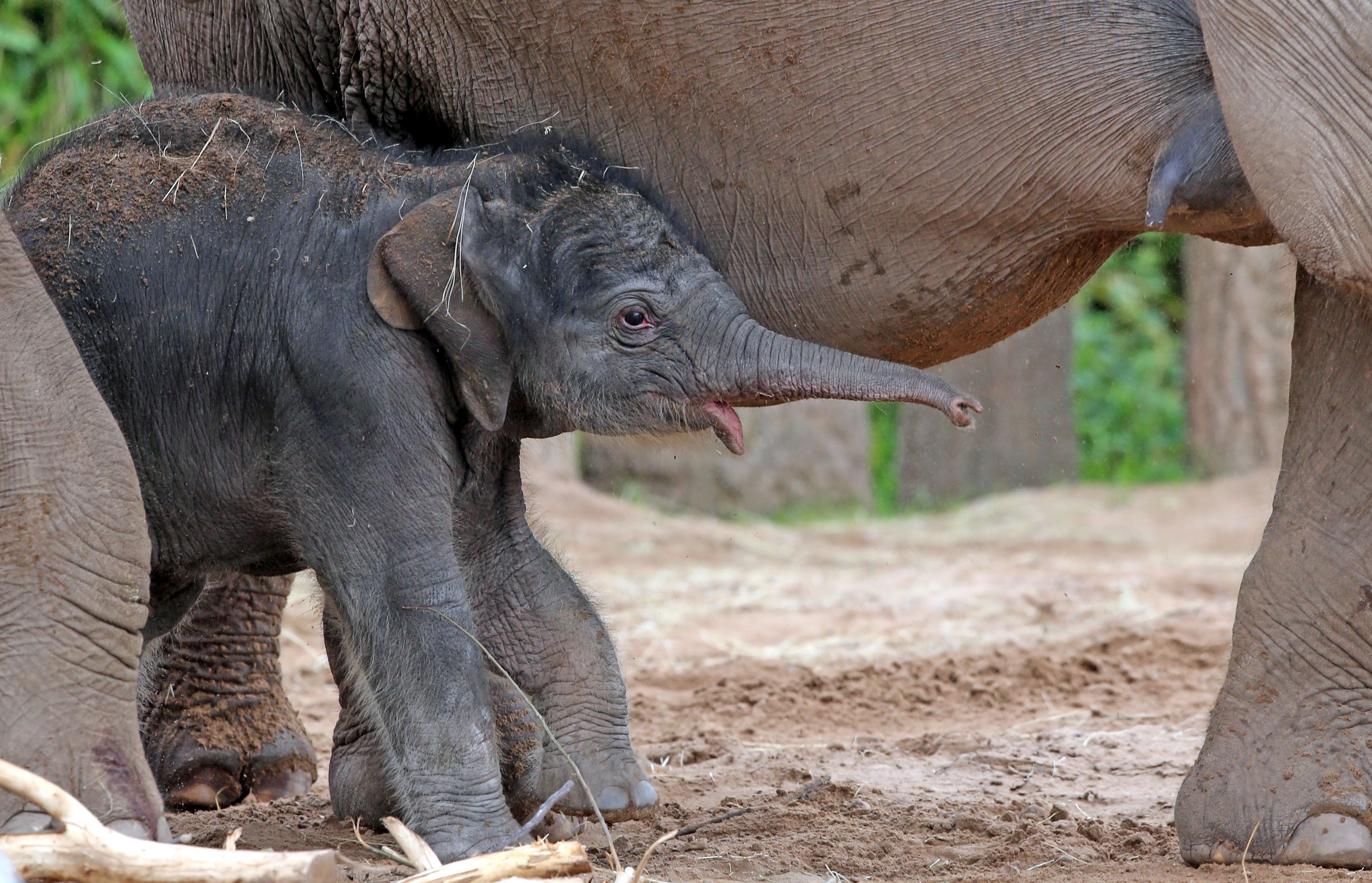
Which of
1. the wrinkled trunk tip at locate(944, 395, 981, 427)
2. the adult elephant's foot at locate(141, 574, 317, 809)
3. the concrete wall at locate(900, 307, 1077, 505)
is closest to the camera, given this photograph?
the wrinkled trunk tip at locate(944, 395, 981, 427)

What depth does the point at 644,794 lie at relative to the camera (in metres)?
3.41

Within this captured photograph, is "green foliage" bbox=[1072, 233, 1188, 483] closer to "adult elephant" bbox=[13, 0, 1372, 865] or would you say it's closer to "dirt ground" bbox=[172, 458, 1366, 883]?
"dirt ground" bbox=[172, 458, 1366, 883]

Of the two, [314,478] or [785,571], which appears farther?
[785,571]

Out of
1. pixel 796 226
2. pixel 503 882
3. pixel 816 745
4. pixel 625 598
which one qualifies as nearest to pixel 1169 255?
pixel 625 598

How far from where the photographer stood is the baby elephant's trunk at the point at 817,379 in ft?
9.83

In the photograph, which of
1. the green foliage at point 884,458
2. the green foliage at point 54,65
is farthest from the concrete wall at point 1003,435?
the green foliage at point 54,65

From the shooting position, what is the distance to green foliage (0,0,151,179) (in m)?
8.54

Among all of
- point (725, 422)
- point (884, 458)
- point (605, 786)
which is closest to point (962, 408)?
point (725, 422)

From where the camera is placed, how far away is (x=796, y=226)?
11.1 ft

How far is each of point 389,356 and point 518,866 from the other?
3.55ft

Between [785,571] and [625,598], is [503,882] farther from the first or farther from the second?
[785,571]

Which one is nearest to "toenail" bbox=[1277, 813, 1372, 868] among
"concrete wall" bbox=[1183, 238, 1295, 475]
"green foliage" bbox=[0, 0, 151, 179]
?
"green foliage" bbox=[0, 0, 151, 179]

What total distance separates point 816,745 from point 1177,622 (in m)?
1.98

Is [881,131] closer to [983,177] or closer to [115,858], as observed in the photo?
[983,177]
